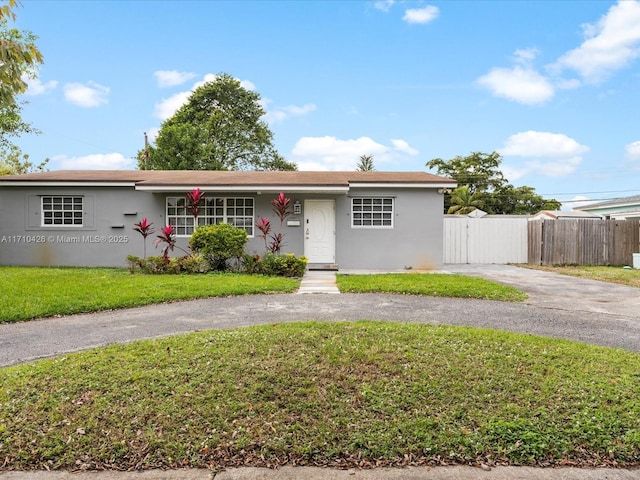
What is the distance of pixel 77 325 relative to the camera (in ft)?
19.6

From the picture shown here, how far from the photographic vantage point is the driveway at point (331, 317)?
17.1 feet

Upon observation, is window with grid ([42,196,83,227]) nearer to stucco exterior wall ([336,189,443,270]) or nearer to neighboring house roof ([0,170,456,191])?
neighboring house roof ([0,170,456,191])

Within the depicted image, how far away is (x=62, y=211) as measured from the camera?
13109mm

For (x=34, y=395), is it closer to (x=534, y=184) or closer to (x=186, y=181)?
(x=186, y=181)

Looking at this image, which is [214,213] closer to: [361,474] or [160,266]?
[160,266]

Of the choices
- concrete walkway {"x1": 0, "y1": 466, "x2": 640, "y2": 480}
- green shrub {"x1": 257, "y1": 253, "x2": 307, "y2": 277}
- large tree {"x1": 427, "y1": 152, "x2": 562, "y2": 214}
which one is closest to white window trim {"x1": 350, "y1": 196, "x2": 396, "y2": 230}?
green shrub {"x1": 257, "y1": 253, "x2": 307, "y2": 277}

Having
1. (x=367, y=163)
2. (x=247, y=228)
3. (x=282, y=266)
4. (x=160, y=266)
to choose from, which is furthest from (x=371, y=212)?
(x=367, y=163)

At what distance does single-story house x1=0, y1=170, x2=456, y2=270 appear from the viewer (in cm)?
1301

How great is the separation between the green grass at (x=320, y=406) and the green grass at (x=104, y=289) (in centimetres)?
320

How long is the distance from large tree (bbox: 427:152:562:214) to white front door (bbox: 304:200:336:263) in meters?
29.3

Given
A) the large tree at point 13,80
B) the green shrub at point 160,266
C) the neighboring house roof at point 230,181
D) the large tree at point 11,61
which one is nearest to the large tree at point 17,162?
the large tree at point 13,80

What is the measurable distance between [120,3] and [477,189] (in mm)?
36494

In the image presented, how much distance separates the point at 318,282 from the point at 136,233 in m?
6.85

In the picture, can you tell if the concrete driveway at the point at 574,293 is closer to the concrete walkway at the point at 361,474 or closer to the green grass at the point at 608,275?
the green grass at the point at 608,275
